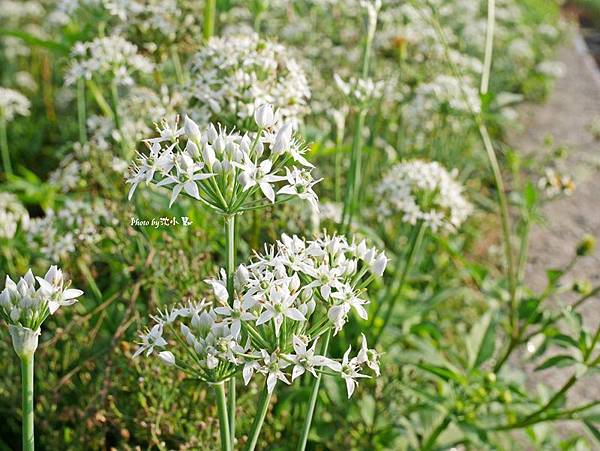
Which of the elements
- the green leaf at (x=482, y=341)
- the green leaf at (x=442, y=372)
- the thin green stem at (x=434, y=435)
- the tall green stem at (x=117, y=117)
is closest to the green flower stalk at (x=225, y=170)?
the green leaf at (x=442, y=372)

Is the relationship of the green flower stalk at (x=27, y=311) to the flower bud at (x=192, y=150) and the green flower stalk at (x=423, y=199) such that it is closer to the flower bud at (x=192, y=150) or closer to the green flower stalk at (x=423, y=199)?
the flower bud at (x=192, y=150)

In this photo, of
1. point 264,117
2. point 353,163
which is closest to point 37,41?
point 353,163

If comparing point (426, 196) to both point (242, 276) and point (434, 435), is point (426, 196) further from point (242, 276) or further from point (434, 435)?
point (242, 276)

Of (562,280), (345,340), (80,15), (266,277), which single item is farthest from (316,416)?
(562,280)

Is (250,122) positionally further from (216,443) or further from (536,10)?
(536,10)

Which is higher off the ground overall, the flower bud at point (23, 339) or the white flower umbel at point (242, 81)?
the white flower umbel at point (242, 81)

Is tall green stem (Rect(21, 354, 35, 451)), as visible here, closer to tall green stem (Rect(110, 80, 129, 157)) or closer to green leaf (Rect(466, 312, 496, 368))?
tall green stem (Rect(110, 80, 129, 157))
